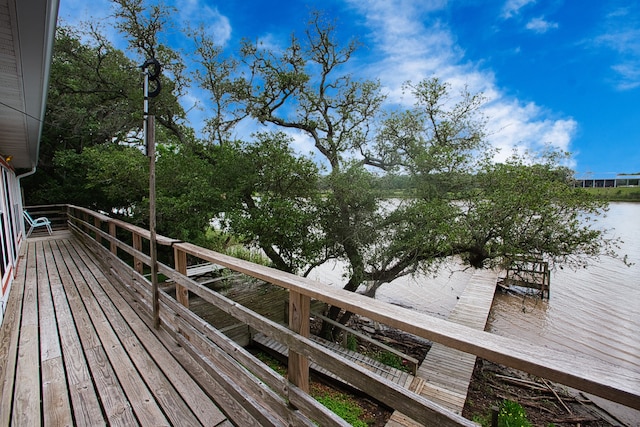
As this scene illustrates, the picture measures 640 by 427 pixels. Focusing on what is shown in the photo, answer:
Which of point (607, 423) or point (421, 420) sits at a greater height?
point (421, 420)

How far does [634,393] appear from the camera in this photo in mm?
661

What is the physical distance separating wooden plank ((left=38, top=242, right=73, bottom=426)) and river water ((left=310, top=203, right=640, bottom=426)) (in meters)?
6.20

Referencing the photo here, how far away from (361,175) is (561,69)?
9648mm

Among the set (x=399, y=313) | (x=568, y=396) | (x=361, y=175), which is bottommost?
(x=568, y=396)

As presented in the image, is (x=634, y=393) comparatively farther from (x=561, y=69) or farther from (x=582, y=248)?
(x=561, y=69)

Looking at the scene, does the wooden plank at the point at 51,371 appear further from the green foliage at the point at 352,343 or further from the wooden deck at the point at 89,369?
the green foliage at the point at 352,343

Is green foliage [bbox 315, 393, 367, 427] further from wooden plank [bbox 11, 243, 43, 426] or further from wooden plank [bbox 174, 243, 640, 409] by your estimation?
wooden plank [bbox 174, 243, 640, 409]

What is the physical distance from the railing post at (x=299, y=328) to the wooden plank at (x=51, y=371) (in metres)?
1.45

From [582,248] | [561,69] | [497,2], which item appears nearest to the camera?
[582,248]

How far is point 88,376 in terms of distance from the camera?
2199 millimetres

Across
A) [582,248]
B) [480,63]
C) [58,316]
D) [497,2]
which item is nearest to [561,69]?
[480,63]

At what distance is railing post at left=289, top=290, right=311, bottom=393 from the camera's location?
4.75 ft

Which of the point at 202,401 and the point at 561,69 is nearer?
the point at 202,401

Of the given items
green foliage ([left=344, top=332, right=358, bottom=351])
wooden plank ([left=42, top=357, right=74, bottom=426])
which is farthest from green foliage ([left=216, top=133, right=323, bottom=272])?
wooden plank ([left=42, top=357, right=74, bottom=426])
